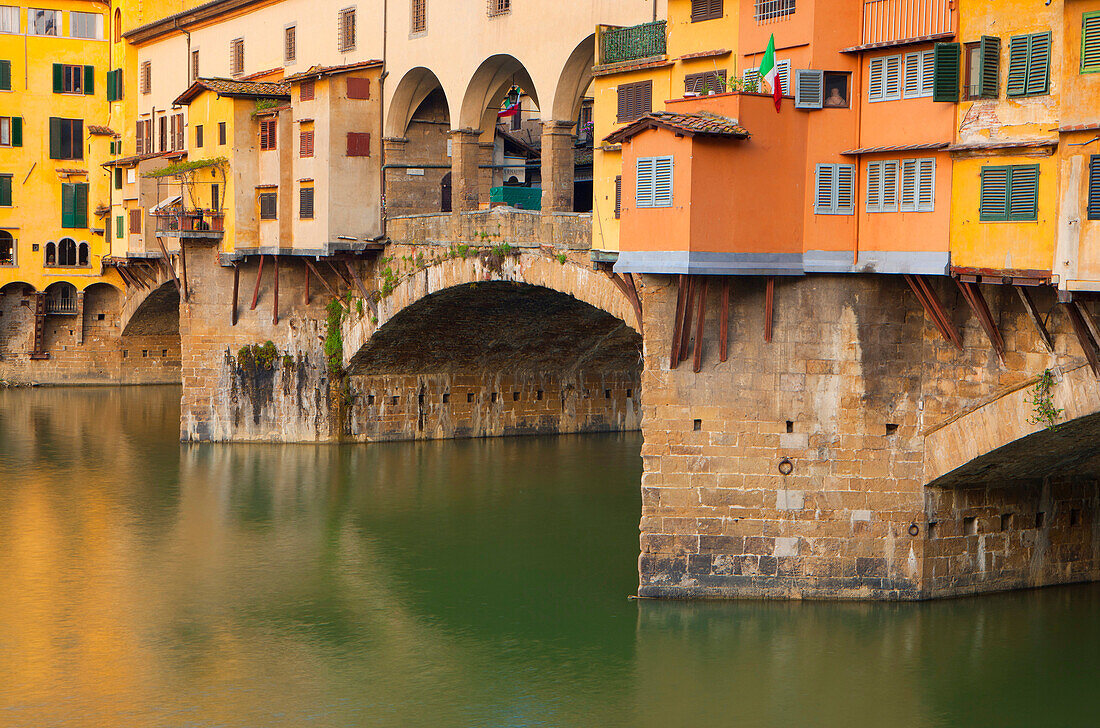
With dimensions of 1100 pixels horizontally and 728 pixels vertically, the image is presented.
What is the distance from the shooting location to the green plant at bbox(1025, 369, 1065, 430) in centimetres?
1598

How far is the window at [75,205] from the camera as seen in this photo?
161 feet

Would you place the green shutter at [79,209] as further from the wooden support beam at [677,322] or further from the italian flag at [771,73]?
the italian flag at [771,73]

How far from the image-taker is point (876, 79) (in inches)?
687

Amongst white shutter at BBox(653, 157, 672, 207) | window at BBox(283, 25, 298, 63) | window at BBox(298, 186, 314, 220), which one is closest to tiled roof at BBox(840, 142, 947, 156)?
white shutter at BBox(653, 157, 672, 207)

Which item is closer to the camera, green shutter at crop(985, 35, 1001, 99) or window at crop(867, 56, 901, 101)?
green shutter at crop(985, 35, 1001, 99)

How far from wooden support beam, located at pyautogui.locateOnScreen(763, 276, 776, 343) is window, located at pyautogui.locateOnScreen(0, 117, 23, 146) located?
37437 mm

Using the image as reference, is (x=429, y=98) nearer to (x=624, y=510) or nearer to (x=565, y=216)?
(x=565, y=216)

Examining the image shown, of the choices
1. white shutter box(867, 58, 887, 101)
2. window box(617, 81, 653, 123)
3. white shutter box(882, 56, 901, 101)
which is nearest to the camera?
white shutter box(882, 56, 901, 101)

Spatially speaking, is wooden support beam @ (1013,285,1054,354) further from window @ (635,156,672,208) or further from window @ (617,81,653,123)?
window @ (617,81,653,123)

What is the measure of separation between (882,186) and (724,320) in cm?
261

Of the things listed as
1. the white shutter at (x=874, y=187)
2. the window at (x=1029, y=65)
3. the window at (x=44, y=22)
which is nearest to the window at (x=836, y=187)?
the white shutter at (x=874, y=187)

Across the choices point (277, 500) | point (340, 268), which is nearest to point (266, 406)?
point (340, 268)

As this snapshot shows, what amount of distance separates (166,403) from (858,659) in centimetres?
3272

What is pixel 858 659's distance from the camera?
662 inches
